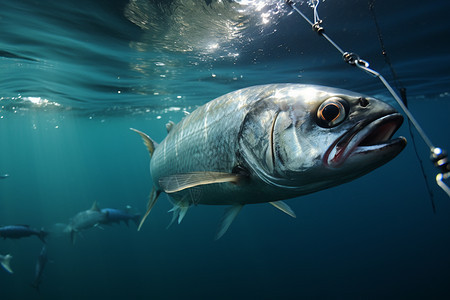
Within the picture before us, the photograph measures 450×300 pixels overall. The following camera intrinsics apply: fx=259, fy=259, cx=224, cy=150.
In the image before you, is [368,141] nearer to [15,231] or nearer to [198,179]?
[198,179]

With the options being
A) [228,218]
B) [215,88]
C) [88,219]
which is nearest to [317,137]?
[228,218]

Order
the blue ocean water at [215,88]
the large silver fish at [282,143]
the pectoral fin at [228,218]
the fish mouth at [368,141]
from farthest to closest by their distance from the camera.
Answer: the blue ocean water at [215,88] → the pectoral fin at [228,218] → the large silver fish at [282,143] → the fish mouth at [368,141]

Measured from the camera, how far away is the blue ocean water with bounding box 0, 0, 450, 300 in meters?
7.70

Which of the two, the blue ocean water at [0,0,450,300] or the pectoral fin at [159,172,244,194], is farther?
the blue ocean water at [0,0,450,300]

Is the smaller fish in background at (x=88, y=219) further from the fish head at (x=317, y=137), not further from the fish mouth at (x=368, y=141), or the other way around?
the fish mouth at (x=368, y=141)

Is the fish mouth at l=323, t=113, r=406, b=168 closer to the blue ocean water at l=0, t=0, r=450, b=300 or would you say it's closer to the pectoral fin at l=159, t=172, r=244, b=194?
the pectoral fin at l=159, t=172, r=244, b=194

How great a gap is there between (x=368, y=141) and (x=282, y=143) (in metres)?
0.61

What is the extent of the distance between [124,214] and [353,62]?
12265 mm

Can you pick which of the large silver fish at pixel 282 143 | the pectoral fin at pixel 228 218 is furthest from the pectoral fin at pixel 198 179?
the pectoral fin at pixel 228 218

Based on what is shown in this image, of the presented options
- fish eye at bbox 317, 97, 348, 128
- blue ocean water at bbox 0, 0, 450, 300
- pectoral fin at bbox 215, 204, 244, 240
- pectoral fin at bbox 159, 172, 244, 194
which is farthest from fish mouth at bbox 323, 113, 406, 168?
blue ocean water at bbox 0, 0, 450, 300

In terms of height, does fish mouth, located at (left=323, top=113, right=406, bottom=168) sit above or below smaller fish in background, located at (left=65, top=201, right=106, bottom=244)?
above

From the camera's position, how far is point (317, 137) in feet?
6.25

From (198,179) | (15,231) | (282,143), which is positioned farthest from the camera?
(15,231)

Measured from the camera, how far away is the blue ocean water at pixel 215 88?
770 cm
